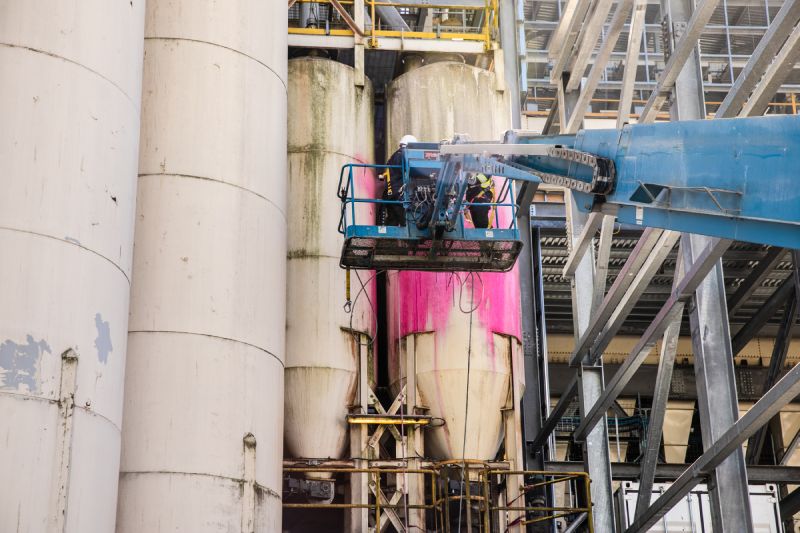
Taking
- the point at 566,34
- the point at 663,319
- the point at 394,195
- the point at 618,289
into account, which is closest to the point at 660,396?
the point at 663,319

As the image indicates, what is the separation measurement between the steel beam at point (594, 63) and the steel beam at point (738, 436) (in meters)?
7.79

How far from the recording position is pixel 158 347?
17.6 meters

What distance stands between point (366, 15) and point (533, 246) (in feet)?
21.2

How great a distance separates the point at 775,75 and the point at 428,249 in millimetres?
6210

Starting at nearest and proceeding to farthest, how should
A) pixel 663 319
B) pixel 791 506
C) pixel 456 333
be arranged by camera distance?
pixel 663 319
pixel 456 333
pixel 791 506

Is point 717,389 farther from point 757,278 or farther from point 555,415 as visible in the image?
point 757,278

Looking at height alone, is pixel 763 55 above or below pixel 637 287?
above

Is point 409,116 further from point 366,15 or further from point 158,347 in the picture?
point 158,347

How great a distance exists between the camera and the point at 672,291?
19.3 meters

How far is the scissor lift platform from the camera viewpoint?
19234 mm

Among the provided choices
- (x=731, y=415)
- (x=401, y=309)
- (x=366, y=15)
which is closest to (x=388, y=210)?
(x=401, y=309)

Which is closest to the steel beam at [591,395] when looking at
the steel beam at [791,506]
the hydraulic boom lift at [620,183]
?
the hydraulic boom lift at [620,183]

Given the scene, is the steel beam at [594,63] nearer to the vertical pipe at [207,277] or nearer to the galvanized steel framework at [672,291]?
the galvanized steel framework at [672,291]

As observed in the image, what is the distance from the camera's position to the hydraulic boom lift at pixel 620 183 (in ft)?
39.3
